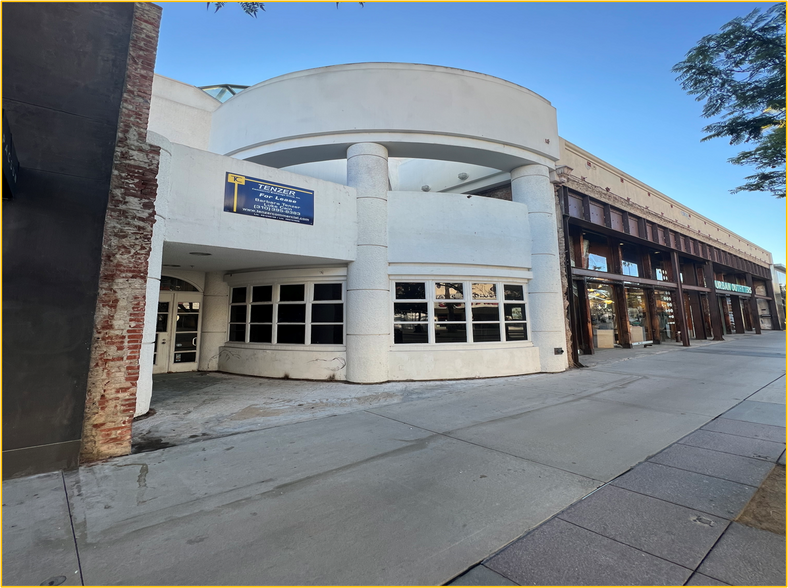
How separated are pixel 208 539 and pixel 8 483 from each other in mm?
2876

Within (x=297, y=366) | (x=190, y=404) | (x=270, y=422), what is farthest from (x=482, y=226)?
(x=190, y=404)

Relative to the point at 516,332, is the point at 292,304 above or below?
above

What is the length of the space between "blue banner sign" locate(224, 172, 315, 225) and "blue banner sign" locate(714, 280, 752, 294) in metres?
29.4

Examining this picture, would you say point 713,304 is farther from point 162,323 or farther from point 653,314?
point 162,323

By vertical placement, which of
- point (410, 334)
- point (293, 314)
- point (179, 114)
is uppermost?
point (179, 114)

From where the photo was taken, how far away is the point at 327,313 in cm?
1029

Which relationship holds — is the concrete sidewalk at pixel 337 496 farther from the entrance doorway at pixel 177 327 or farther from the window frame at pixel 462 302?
the entrance doorway at pixel 177 327

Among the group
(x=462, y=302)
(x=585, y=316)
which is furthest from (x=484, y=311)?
(x=585, y=316)

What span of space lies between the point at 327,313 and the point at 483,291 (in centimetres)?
468

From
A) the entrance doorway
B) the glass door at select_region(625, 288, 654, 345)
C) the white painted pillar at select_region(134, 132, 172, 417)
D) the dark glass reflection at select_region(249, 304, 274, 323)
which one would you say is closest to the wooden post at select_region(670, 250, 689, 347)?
the glass door at select_region(625, 288, 654, 345)

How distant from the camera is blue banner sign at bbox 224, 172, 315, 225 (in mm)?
7977

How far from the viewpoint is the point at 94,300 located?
4602mm

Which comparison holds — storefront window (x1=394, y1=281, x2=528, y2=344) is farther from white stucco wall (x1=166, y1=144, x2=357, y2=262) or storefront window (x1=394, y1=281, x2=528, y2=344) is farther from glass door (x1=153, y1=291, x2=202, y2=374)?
glass door (x1=153, y1=291, x2=202, y2=374)

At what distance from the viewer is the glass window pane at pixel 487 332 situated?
1058 centimetres
